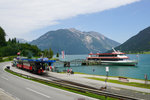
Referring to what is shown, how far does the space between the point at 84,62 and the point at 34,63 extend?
79.9 m

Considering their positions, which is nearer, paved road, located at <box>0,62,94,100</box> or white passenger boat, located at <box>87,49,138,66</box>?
paved road, located at <box>0,62,94,100</box>

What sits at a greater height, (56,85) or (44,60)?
(44,60)

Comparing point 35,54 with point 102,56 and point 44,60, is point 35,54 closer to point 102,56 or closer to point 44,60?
point 102,56

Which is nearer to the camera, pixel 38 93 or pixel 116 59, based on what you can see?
pixel 38 93

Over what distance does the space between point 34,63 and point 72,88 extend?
75.9ft

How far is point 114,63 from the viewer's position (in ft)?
336

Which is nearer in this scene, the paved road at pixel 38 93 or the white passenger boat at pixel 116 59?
the paved road at pixel 38 93

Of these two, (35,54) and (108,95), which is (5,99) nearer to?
(108,95)

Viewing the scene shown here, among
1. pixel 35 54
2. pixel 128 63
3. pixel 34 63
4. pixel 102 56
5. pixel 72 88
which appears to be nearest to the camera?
pixel 72 88

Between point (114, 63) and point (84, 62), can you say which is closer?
point (114, 63)

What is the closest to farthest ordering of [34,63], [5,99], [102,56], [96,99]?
[5,99], [96,99], [34,63], [102,56]

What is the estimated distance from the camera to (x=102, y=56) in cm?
11488

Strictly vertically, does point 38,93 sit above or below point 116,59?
below

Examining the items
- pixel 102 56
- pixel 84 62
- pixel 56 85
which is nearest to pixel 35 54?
pixel 84 62
